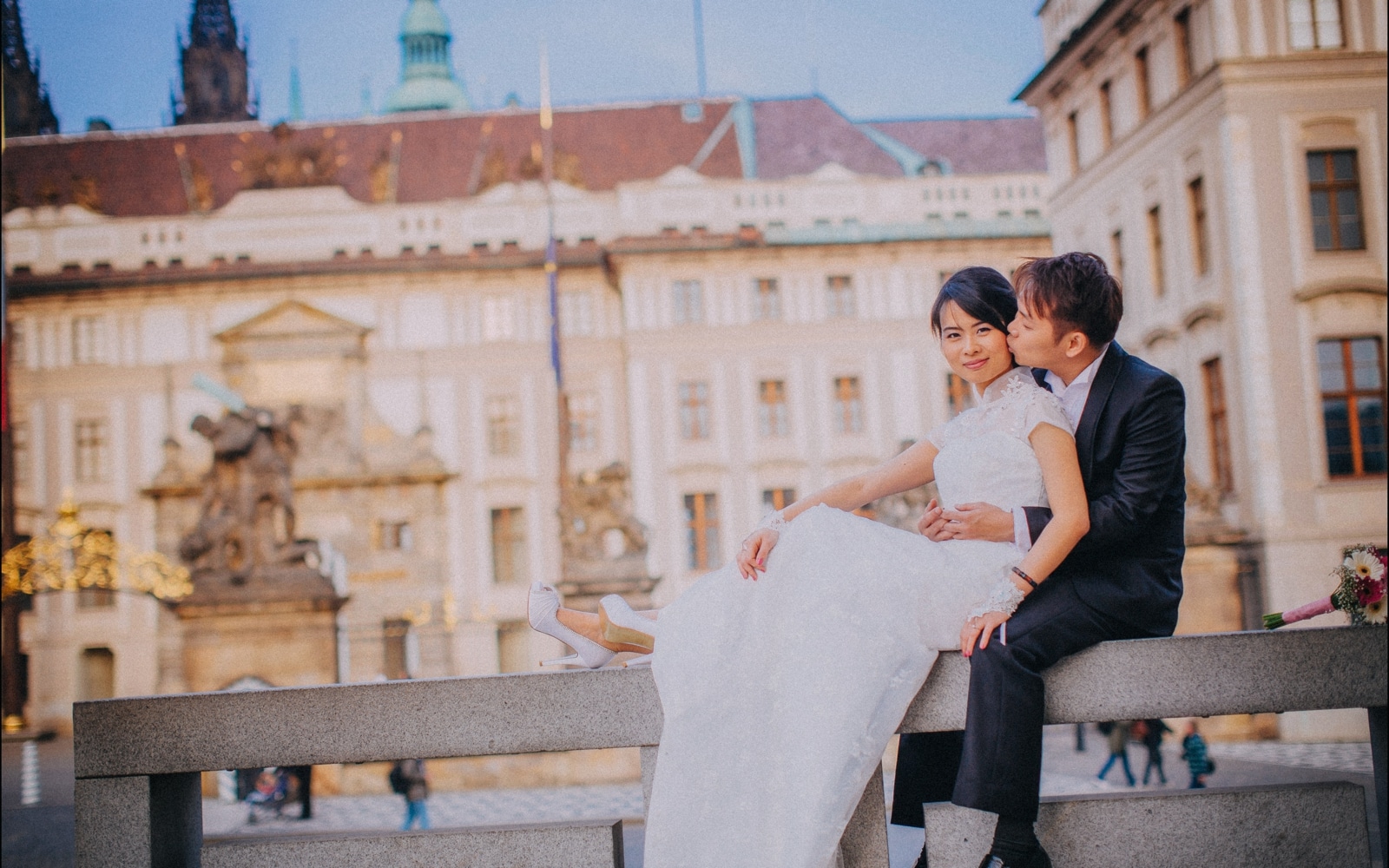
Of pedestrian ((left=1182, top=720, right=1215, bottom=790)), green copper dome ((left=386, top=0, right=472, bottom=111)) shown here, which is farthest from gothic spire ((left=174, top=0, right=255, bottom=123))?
pedestrian ((left=1182, top=720, right=1215, bottom=790))

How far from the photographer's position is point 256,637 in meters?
16.6

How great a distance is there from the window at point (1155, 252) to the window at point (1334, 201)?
329 cm

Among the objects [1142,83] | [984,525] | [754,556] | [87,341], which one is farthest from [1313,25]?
[87,341]

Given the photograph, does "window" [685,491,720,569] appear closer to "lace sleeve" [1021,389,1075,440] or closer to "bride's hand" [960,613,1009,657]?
"lace sleeve" [1021,389,1075,440]

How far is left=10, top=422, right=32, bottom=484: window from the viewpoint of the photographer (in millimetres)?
36000

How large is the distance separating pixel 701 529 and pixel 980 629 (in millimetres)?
31810

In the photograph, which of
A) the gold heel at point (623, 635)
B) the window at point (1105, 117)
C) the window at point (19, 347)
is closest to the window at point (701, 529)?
the window at point (1105, 117)

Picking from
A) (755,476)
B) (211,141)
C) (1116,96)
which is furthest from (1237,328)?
(211,141)

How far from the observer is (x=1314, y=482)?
20.6 m

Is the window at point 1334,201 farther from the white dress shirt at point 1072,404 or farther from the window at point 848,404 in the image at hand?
the white dress shirt at point 1072,404

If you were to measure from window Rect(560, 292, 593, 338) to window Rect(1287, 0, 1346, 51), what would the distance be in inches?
780

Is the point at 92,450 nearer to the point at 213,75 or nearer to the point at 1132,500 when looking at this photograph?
the point at 213,75

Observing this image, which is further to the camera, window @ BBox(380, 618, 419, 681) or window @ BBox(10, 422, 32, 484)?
window @ BBox(10, 422, 32, 484)

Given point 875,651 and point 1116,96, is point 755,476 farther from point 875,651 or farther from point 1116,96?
point 875,651
